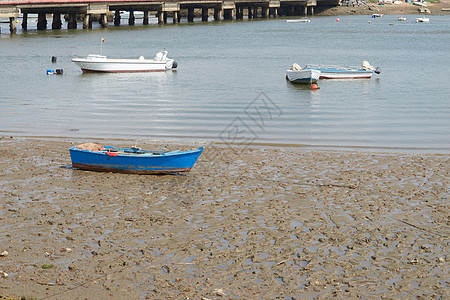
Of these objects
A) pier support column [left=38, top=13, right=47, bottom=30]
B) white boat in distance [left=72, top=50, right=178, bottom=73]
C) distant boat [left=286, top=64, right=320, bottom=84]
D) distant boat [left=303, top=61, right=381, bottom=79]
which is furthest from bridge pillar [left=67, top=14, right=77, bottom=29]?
distant boat [left=286, top=64, right=320, bottom=84]

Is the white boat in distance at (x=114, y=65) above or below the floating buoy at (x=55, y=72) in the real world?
above

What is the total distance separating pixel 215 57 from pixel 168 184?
4536 cm

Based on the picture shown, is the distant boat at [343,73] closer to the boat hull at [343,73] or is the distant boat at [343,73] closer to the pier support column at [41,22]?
→ the boat hull at [343,73]

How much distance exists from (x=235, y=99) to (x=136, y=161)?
16.6 m

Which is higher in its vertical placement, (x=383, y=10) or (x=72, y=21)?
(x=383, y=10)

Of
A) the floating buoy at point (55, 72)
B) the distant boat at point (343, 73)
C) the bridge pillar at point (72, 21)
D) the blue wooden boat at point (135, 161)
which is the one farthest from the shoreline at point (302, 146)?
the bridge pillar at point (72, 21)

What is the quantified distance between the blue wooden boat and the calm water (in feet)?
17.7

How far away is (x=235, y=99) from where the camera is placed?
3472 cm

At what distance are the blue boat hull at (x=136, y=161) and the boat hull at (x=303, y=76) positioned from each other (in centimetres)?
2507

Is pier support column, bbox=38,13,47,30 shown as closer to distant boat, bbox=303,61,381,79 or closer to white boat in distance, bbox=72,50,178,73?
white boat in distance, bbox=72,50,178,73

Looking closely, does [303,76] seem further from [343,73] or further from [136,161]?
[136,161]


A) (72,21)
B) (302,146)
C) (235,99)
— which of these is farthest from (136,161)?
(72,21)

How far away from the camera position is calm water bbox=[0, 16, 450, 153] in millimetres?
25734

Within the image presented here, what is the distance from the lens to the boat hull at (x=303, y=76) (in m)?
42.8
